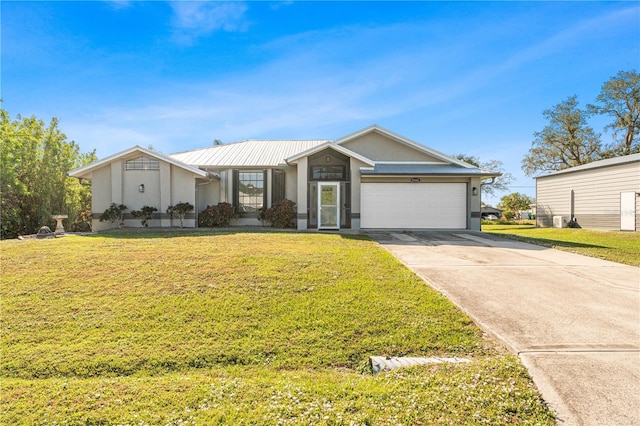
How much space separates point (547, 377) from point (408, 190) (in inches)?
510

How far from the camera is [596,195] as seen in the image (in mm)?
20141

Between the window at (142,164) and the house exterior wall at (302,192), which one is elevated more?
the window at (142,164)

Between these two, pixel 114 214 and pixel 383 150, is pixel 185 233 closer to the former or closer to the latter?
pixel 114 214

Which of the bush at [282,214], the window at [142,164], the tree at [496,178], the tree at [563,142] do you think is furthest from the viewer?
the tree at [496,178]

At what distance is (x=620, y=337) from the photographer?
3832 millimetres

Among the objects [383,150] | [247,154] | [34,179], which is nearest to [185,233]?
[247,154]

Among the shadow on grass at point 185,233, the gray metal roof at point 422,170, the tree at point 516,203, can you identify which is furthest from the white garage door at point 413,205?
the tree at point 516,203

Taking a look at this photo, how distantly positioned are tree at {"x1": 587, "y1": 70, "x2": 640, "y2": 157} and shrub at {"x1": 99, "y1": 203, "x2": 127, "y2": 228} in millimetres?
39757

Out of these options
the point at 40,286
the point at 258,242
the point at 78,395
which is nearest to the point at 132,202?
the point at 258,242

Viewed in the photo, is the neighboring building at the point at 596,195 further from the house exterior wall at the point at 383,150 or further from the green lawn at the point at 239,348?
the green lawn at the point at 239,348

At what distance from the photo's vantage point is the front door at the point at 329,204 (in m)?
15.3

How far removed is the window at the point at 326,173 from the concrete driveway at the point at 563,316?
24.1 feet

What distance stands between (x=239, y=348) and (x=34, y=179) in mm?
23706

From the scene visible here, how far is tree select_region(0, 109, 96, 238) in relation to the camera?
18.4m
